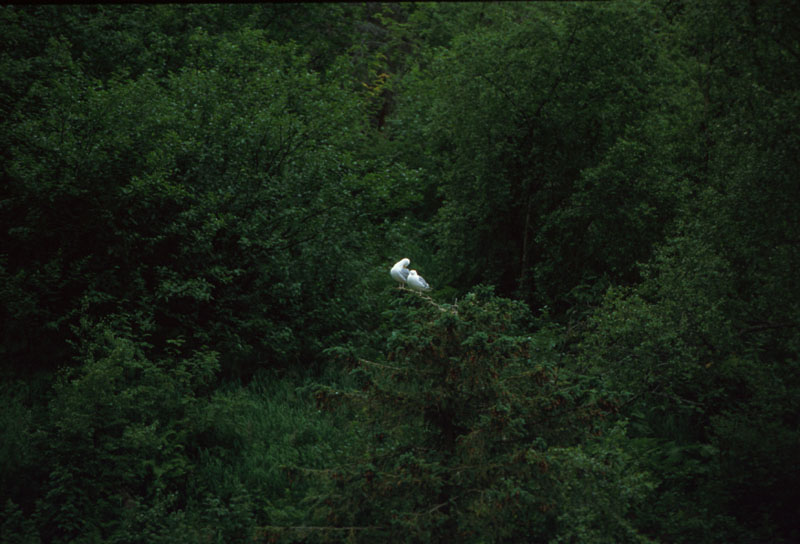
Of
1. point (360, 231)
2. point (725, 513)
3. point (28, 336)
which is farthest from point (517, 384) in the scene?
point (28, 336)

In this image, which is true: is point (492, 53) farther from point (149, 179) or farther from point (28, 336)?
point (28, 336)

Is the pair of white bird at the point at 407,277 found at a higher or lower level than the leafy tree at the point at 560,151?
lower

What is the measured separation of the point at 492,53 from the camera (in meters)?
14.6

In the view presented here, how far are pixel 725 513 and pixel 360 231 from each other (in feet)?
24.9

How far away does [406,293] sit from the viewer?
7676 mm

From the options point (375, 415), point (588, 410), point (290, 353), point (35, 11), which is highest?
point (35, 11)

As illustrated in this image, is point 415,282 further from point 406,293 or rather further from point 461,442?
point 461,442

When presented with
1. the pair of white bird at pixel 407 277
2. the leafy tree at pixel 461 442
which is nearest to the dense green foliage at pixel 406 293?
the leafy tree at pixel 461 442

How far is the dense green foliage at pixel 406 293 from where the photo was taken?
7.08m

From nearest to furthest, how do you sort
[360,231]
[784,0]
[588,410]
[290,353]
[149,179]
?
[588,410] < [784,0] < [149,179] < [290,353] < [360,231]

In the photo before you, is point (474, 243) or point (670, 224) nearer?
point (670, 224)

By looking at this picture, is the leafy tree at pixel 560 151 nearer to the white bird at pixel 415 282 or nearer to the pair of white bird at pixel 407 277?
the pair of white bird at pixel 407 277

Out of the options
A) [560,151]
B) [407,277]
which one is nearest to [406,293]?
[407,277]

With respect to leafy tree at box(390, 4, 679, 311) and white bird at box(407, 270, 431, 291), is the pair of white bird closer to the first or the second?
white bird at box(407, 270, 431, 291)
